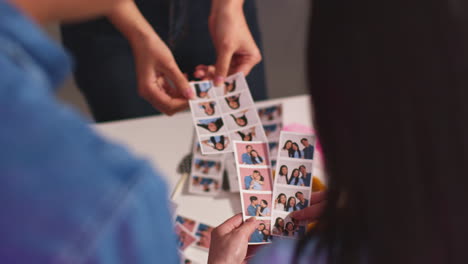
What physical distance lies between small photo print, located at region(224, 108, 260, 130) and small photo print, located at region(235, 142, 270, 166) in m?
0.08

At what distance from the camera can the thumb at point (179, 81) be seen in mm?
1210

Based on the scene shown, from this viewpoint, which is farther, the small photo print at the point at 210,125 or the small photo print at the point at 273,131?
the small photo print at the point at 273,131

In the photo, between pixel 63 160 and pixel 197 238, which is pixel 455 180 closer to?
pixel 63 160

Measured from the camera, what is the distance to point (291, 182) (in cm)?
103

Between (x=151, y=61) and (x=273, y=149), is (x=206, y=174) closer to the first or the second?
(x=273, y=149)

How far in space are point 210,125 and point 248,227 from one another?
1.00ft

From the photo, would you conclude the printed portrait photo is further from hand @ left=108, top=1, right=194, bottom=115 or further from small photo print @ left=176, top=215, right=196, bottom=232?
small photo print @ left=176, top=215, right=196, bottom=232

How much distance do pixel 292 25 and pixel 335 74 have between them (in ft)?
7.61

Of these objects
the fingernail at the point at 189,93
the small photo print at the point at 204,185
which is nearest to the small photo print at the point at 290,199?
the small photo print at the point at 204,185

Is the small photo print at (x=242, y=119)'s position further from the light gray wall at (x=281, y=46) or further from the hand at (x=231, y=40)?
the light gray wall at (x=281, y=46)

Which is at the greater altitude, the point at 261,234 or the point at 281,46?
the point at 281,46

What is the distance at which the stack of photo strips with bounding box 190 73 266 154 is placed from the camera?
113cm

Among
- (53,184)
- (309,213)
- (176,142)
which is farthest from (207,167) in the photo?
(53,184)

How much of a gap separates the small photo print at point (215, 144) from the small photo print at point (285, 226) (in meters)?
0.22
